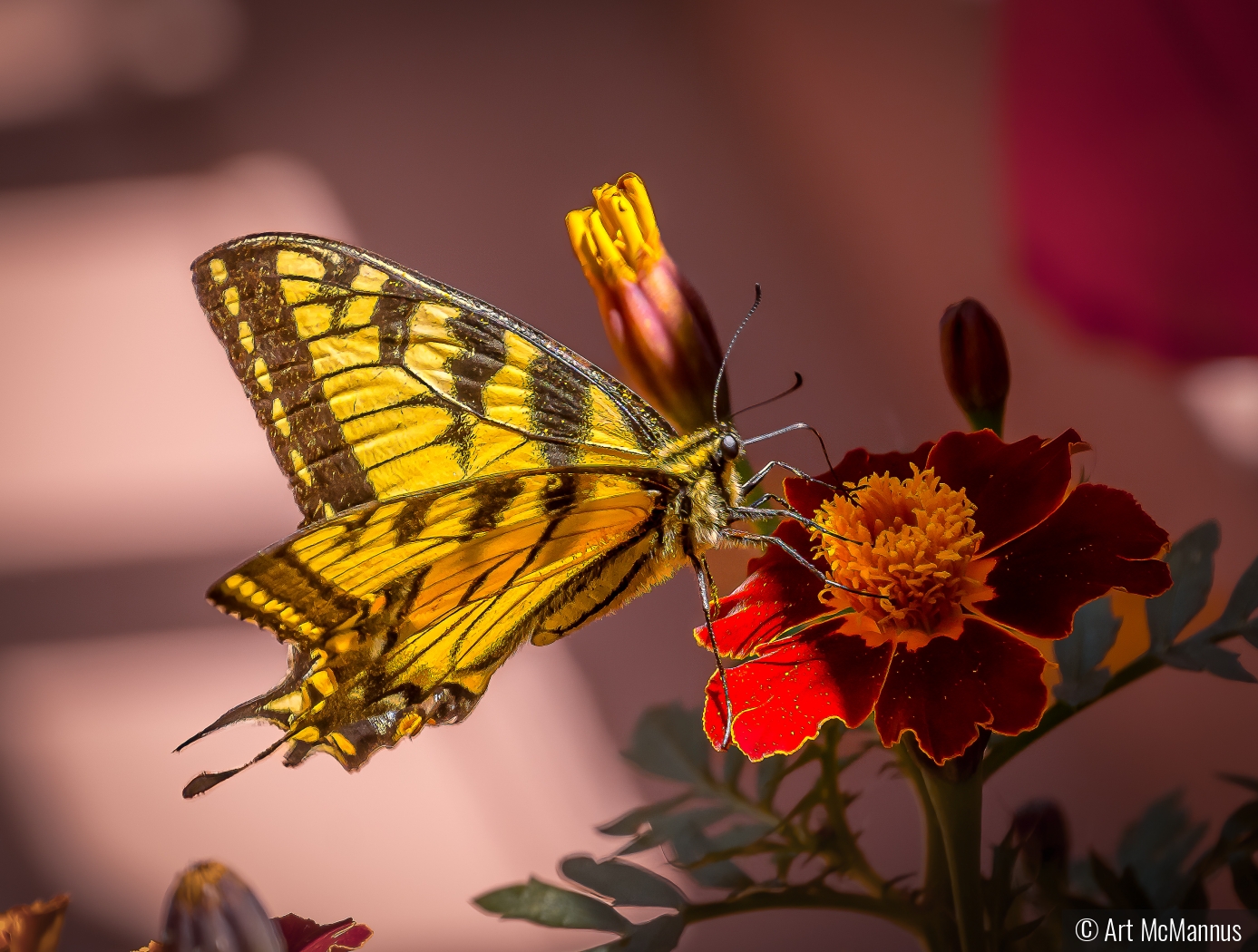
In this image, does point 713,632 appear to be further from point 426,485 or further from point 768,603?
point 426,485

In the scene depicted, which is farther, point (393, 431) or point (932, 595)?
point (393, 431)

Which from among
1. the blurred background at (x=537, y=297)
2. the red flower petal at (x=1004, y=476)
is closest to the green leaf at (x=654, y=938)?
the red flower petal at (x=1004, y=476)

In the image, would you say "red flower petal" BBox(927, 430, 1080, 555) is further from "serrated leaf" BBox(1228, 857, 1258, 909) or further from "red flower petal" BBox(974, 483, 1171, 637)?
"serrated leaf" BBox(1228, 857, 1258, 909)

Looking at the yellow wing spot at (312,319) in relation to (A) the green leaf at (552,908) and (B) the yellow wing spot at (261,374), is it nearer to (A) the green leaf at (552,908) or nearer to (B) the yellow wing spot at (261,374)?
(B) the yellow wing spot at (261,374)

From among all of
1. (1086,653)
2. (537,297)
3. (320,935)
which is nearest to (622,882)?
(320,935)

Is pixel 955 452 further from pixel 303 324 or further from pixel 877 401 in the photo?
pixel 877 401

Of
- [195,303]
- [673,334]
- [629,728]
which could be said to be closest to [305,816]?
[629,728]

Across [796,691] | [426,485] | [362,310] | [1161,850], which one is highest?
[362,310]
